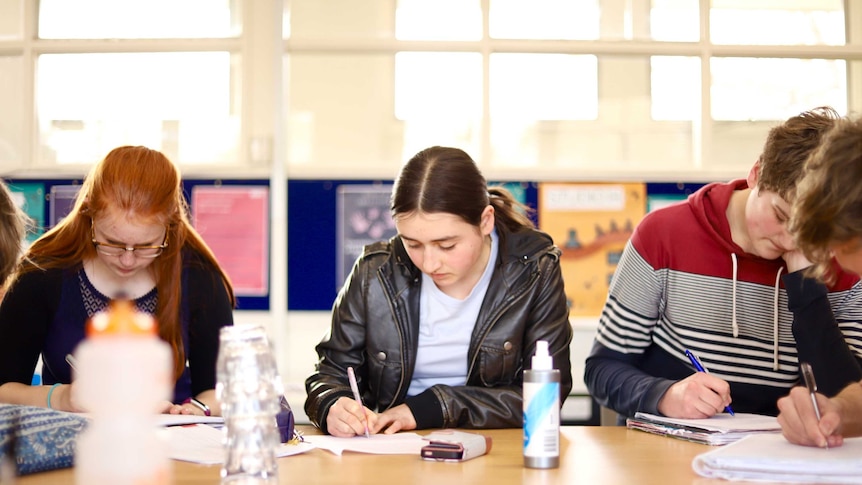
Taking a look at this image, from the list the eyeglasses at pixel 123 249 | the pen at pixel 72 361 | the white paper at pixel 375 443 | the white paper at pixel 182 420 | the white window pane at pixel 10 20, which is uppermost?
the white window pane at pixel 10 20

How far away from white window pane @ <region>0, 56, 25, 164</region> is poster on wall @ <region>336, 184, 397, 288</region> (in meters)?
1.16

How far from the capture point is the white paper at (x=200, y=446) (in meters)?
1.44

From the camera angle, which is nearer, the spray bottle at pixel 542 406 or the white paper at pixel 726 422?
the spray bottle at pixel 542 406

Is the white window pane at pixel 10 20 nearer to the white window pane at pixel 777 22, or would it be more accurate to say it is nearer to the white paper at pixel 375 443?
the white paper at pixel 375 443

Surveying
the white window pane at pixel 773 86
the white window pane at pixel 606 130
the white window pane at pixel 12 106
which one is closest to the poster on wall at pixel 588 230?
the white window pane at pixel 606 130

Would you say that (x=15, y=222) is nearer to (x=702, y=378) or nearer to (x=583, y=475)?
(x=583, y=475)

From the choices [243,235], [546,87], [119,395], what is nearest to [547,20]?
[546,87]

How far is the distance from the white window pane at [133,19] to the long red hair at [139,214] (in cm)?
128

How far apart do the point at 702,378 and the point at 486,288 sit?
54 cm

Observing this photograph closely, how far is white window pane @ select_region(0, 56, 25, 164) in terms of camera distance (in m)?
3.27

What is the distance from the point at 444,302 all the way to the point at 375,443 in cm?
55

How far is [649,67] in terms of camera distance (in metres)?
3.31

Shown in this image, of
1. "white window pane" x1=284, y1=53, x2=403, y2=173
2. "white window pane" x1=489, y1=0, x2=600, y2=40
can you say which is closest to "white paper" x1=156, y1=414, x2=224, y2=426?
"white window pane" x1=284, y1=53, x2=403, y2=173

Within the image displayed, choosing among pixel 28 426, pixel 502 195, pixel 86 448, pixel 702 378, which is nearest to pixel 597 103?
pixel 502 195
